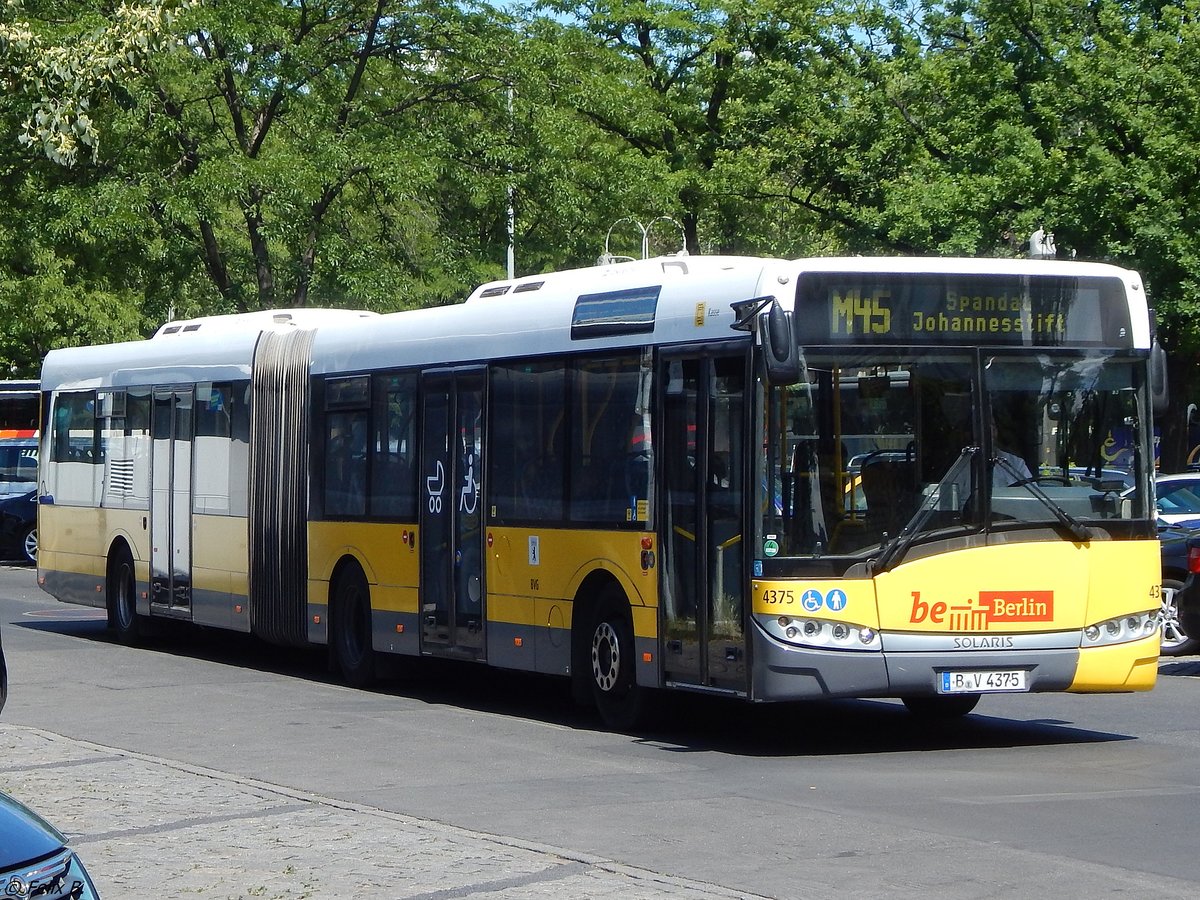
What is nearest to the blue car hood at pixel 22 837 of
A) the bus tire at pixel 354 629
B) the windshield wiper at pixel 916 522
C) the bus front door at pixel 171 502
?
the windshield wiper at pixel 916 522

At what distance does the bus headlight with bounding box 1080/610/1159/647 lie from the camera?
11617 millimetres

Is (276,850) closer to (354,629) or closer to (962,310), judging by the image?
(962,310)

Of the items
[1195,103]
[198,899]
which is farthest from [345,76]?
[198,899]

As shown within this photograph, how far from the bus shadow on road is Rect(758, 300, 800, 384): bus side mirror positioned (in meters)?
2.33

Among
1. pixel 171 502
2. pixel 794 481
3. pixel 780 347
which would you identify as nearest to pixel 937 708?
pixel 794 481

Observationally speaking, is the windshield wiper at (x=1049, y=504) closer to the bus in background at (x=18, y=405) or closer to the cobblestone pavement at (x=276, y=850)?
the cobblestone pavement at (x=276, y=850)

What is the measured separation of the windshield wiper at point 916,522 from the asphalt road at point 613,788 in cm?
114

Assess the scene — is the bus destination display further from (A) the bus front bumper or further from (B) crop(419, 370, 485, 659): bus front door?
(B) crop(419, 370, 485, 659): bus front door

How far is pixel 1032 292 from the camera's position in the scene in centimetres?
1188

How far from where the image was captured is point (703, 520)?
11.7 m

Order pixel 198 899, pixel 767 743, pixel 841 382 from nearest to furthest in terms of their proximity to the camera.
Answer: pixel 198 899 < pixel 841 382 < pixel 767 743

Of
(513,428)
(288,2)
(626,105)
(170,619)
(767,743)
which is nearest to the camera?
(767,743)

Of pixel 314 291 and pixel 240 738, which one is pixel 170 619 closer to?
pixel 240 738

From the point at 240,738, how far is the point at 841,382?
442cm
